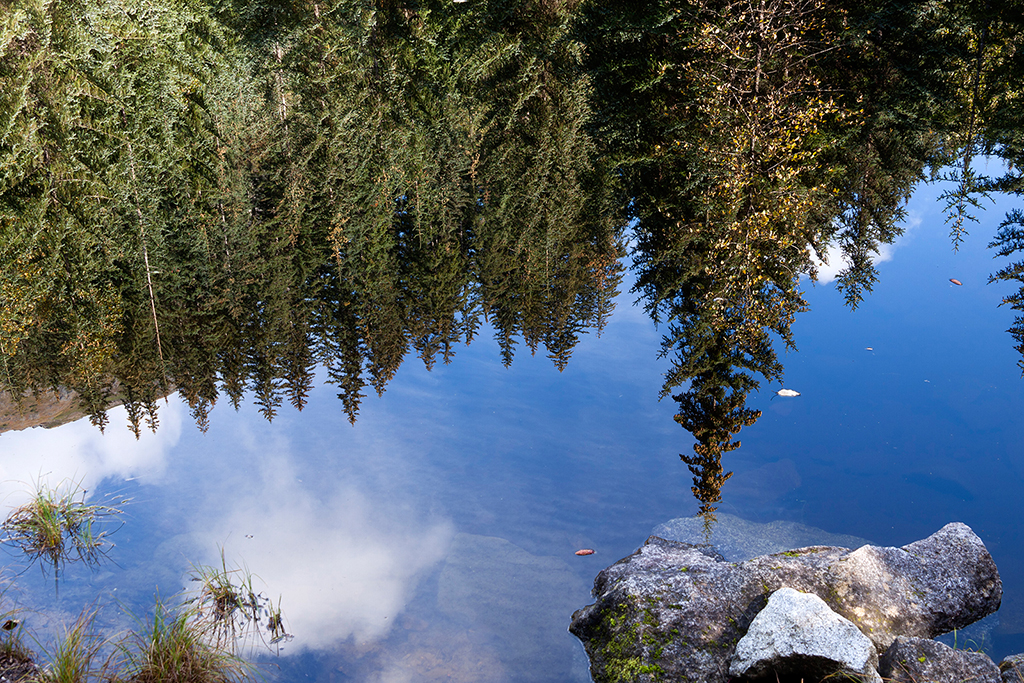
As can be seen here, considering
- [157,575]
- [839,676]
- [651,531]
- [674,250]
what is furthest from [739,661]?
[674,250]

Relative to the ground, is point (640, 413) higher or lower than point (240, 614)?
higher

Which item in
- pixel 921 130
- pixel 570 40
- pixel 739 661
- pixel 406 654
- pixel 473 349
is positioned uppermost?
pixel 570 40

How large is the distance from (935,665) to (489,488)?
4093mm

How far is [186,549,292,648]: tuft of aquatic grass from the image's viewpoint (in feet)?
18.9

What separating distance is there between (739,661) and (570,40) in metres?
16.1

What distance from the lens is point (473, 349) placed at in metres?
9.90

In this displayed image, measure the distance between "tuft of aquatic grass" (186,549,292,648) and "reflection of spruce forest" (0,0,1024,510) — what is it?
3075mm

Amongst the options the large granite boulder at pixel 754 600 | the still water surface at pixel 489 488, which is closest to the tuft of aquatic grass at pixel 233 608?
the still water surface at pixel 489 488

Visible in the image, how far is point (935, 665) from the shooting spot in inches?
174

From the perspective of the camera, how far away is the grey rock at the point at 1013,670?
4380 millimetres

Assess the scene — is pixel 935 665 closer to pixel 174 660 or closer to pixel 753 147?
pixel 174 660

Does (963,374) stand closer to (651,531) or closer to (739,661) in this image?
(651,531)

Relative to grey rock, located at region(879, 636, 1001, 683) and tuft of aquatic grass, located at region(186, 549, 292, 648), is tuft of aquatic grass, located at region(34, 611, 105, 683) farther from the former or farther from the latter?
grey rock, located at region(879, 636, 1001, 683)

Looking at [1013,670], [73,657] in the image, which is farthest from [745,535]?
[73,657]
